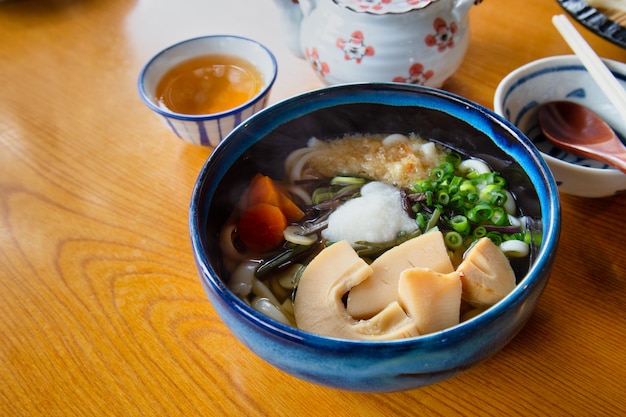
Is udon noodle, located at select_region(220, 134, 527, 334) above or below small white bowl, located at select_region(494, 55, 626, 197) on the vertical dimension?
below

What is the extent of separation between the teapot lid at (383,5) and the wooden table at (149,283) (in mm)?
272

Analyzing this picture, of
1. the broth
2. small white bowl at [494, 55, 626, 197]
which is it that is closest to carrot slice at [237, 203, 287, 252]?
the broth

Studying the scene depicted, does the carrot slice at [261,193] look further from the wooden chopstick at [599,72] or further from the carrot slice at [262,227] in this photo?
the wooden chopstick at [599,72]

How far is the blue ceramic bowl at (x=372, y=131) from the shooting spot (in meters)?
0.62

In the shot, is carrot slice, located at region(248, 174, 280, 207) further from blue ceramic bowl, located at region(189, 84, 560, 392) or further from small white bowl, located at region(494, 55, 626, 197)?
small white bowl, located at region(494, 55, 626, 197)

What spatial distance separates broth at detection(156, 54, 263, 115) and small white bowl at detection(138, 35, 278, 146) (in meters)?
0.02

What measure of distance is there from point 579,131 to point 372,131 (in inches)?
18.8

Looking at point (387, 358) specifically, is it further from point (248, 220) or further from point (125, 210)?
point (125, 210)

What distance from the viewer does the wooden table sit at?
828mm

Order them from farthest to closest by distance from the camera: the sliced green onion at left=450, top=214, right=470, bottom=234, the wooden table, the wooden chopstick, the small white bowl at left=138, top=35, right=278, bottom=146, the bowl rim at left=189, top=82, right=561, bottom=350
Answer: the small white bowl at left=138, top=35, right=278, bottom=146
the wooden chopstick
the sliced green onion at left=450, top=214, right=470, bottom=234
the wooden table
the bowl rim at left=189, top=82, right=561, bottom=350

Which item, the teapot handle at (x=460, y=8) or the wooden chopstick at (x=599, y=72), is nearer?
the wooden chopstick at (x=599, y=72)

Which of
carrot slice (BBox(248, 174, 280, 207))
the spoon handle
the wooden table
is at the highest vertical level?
the spoon handle

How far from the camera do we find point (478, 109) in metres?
0.91

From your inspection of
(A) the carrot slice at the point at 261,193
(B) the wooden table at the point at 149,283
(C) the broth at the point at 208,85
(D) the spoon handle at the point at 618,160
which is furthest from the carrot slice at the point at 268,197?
(D) the spoon handle at the point at 618,160
